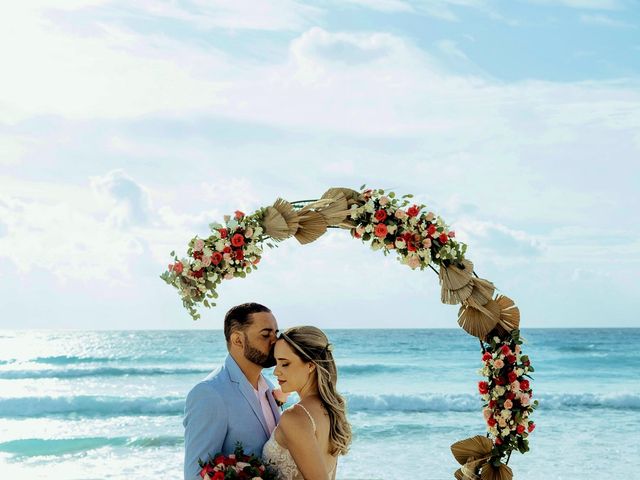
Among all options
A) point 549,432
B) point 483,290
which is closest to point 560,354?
point 549,432

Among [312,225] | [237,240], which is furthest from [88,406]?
[312,225]

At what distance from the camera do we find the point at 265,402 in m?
6.00

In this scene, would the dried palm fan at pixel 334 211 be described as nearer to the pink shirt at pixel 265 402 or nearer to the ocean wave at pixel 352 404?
the pink shirt at pixel 265 402

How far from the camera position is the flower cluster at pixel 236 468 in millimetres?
5473

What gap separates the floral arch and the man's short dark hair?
2.02ft

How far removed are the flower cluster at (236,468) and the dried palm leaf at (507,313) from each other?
212 centimetres

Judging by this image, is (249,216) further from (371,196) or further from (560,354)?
(560,354)

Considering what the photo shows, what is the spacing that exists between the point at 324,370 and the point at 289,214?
1264 millimetres

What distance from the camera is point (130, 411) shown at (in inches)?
819

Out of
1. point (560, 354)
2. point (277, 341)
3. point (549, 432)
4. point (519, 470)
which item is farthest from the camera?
point (560, 354)

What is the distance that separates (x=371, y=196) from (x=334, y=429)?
→ 5.79 feet

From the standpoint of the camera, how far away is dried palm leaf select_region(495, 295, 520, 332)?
21.9ft

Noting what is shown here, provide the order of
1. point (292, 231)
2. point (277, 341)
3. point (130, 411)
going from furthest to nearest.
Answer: point (130, 411)
point (292, 231)
point (277, 341)

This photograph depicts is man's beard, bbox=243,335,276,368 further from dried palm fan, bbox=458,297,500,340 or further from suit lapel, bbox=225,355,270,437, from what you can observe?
dried palm fan, bbox=458,297,500,340
